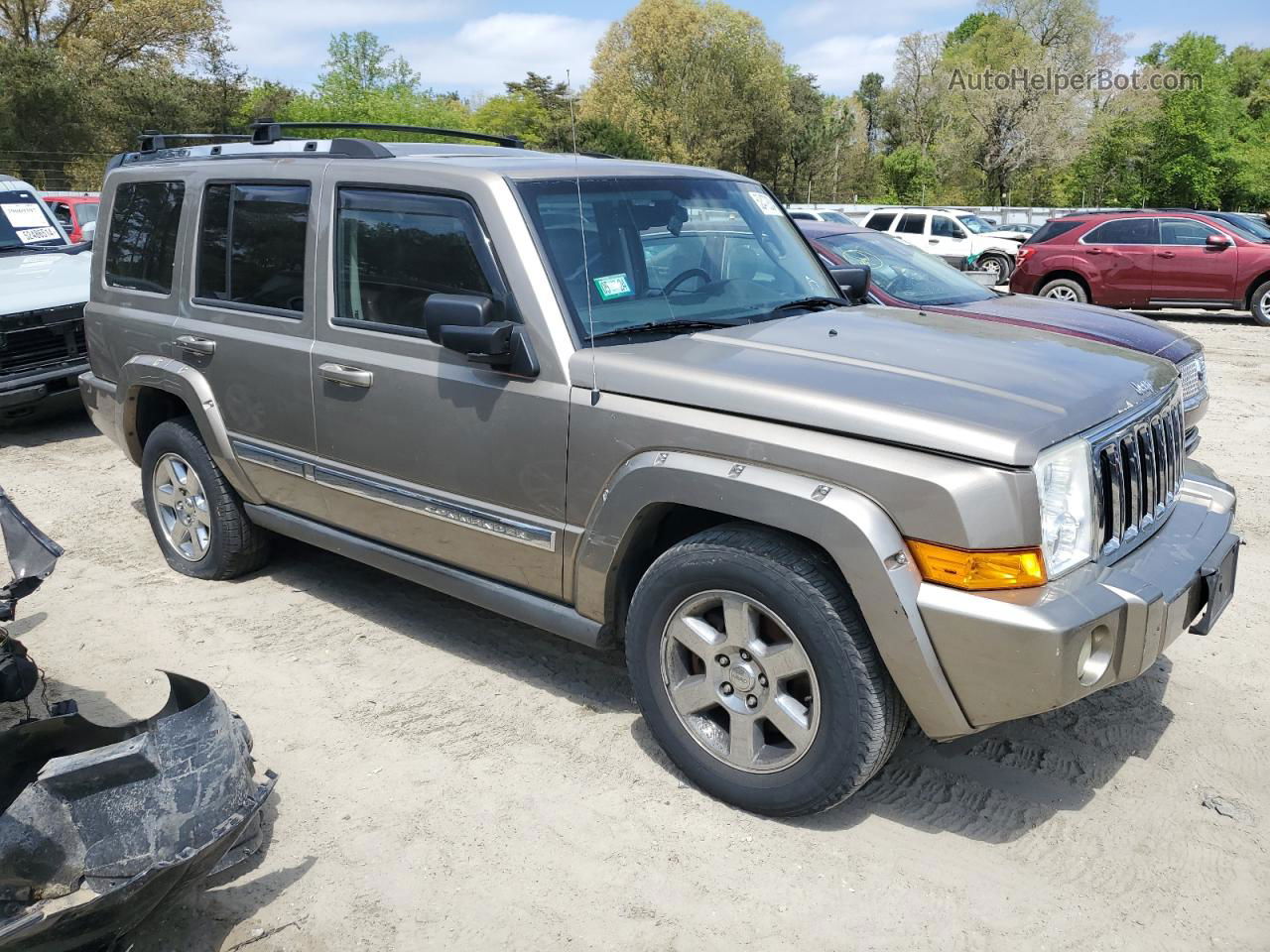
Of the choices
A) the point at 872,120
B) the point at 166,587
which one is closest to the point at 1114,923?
the point at 166,587

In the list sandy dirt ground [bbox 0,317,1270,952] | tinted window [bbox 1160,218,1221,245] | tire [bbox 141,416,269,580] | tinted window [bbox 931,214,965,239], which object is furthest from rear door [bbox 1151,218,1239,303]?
tire [bbox 141,416,269,580]

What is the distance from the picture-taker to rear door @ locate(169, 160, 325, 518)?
4.41 m

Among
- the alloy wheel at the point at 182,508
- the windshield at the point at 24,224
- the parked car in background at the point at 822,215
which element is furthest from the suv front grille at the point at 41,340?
the parked car in background at the point at 822,215

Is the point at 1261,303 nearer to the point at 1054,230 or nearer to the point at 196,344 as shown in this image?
the point at 1054,230

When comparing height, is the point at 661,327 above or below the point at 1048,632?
above

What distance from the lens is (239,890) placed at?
10.0 feet

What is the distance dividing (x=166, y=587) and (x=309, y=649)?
117 centimetres

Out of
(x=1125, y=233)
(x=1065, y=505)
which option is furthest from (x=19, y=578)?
(x=1125, y=233)

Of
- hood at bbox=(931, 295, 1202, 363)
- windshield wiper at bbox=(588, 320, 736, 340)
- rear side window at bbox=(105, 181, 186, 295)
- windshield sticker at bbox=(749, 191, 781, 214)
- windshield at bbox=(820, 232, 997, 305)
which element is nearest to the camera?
windshield wiper at bbox=(588, 320, 736, 340)

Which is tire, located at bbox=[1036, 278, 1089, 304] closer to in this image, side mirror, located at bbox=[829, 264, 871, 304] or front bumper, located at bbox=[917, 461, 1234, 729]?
side mirror, located at bbox=[829, 264, 871, 304]

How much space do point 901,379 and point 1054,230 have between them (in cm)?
1475

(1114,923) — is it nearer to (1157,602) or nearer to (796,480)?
(1157,602)

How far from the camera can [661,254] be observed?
395 cm

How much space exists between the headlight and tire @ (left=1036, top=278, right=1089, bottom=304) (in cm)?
1408
